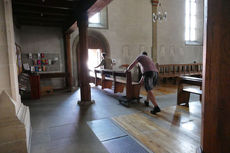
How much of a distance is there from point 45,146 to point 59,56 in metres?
5.49

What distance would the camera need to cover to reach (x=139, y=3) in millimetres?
9023

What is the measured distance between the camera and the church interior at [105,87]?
41.3 inches

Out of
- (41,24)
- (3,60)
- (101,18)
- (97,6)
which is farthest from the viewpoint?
(101,18)

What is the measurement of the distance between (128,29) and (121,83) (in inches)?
179

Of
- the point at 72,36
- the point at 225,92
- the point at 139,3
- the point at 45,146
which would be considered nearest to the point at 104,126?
the point at 45,146

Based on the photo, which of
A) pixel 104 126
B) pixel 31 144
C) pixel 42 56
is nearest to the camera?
pixel 31 144

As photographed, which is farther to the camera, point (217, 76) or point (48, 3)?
point (48, 3)

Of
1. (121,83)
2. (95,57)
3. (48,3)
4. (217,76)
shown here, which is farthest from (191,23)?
(217,76)

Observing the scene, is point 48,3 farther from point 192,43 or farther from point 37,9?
point 192,43

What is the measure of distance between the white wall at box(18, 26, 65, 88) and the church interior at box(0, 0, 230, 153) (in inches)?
1.4

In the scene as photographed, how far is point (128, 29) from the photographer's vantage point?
29.1 ft

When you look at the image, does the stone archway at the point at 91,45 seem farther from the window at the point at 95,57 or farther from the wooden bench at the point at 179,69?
the wooden bench at the point at 179,69

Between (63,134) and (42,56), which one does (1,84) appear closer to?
(63,134)

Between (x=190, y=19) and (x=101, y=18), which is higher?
(x=190, y=19)
